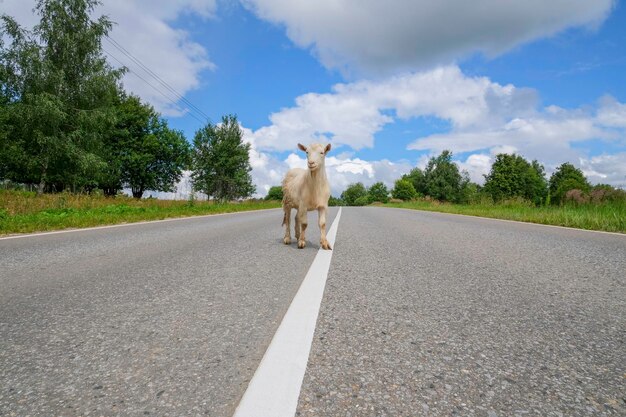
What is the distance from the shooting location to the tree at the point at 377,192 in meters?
146

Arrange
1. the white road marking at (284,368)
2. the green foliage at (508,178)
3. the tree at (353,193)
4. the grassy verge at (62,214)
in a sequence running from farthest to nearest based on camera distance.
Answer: the tree at (353,193) < the green foliage at (508,178) < the grassy verge at (62,214) < the white road marking at (284,368)

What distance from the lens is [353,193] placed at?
164 meters

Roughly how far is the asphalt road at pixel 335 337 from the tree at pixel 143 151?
140ft

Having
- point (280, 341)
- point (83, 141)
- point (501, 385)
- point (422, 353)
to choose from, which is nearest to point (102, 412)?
point (280, 341)

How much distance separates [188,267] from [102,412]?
9.52ft

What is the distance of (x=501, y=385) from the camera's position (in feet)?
4.88

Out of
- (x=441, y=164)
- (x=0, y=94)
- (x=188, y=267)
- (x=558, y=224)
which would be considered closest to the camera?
(x=188, y=267)

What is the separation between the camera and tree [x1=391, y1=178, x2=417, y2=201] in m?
114

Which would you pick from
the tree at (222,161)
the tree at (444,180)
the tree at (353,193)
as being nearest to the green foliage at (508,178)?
the tree at (444,180)

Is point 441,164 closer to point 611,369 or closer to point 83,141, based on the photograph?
point 83,141

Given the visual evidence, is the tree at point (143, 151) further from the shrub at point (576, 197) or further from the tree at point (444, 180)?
the tree at point (444, 180)

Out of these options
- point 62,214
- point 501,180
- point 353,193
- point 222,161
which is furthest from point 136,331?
point 353,193

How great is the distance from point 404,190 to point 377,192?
1312 inches

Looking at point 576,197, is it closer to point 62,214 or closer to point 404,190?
point 62,214
